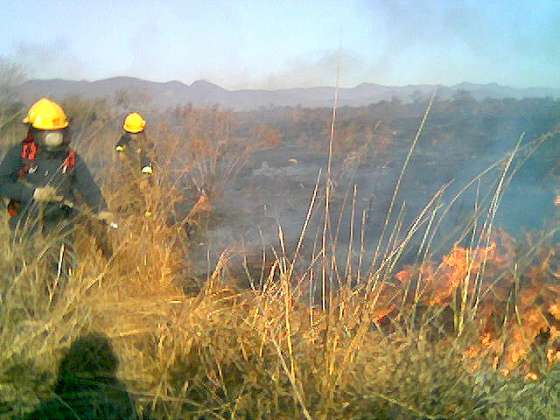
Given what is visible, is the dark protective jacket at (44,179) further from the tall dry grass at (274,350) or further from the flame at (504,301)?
the flame at (504,301)

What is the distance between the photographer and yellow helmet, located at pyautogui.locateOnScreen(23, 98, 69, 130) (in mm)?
4242

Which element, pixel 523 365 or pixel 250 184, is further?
pixel 250 184

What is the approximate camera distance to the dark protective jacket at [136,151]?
21.5ft

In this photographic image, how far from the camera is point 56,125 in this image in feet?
14.0

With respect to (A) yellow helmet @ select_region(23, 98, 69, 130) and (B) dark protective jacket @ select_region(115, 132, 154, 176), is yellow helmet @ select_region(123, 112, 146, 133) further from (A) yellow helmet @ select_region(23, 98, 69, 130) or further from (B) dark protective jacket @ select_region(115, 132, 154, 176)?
(A) yellow helmet @ select_region(23, 98, 69, 130)

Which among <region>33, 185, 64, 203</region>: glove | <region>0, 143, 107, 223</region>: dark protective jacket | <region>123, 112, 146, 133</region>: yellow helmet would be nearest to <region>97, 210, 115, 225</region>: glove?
<region>0, 143, 107, 223</region>: dark protective jacket

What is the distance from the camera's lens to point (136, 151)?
6934 mm

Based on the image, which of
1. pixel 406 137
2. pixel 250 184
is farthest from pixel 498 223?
pixel 406 137

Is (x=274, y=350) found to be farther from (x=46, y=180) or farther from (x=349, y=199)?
(x=349, y=199)

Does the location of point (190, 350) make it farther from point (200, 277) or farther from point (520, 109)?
point (520, 109)

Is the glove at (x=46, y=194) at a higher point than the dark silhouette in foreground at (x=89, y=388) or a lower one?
higher

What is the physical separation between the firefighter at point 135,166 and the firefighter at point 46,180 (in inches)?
34.6

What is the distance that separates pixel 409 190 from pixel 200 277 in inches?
196

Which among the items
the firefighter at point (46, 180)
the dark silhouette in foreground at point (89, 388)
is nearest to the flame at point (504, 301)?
the dark silhouette in foreground at point (89, 388)
